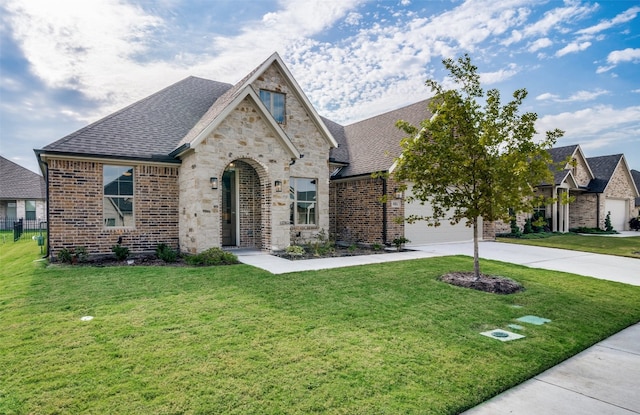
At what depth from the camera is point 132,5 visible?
9.70 meters

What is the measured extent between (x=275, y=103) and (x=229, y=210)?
4691 millimetres

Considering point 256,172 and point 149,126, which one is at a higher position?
point 149,126

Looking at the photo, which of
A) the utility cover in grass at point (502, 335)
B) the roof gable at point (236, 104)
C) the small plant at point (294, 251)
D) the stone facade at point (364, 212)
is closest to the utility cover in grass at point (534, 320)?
the utility cover in grass at point (502, 335)

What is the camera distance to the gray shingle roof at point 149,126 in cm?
1054

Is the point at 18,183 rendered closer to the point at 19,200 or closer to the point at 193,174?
the point at 19,200

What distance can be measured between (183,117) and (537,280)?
1278 centimetres

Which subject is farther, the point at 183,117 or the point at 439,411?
the point at 183,117

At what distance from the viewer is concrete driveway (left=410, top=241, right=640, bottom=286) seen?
29.3 ft

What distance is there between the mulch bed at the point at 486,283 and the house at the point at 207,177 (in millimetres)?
2482

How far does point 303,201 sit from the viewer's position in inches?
541

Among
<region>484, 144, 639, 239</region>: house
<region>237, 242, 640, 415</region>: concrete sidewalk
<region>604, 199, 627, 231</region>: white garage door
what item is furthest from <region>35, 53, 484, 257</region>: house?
<region>604, 199, 627, 231</region>: white garage door

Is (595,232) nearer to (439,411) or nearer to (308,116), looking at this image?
(308,116)

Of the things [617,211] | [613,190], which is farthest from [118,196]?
[617,211]

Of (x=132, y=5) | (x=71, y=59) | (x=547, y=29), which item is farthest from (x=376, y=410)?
(x=71, y=59)
